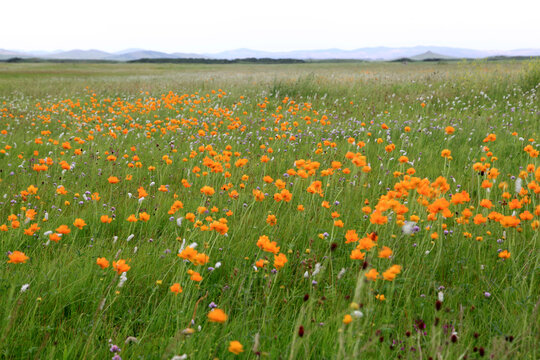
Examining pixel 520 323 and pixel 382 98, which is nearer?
pixel 520 323

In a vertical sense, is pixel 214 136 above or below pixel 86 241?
above

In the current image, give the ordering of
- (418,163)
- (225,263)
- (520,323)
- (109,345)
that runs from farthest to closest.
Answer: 1. (418,163)
2. (225,263)
3. (520,323)
4. (109,345)

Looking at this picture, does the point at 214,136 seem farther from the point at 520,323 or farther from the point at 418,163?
the point at 520,323

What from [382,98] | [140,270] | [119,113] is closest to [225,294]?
[140,270]

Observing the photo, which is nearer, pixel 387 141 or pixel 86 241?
pixel 86 241

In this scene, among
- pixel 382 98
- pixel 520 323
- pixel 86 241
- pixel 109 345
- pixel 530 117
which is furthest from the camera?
pixel 382 98

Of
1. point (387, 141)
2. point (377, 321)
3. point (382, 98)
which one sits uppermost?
point (382, 98)

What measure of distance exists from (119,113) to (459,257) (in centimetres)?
811

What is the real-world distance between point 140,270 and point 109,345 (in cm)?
73

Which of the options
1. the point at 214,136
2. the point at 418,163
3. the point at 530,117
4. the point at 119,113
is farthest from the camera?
the point at 119,113

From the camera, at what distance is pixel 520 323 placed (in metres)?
2.04

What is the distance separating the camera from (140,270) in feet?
8.27

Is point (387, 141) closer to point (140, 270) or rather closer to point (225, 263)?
point (225, 263)

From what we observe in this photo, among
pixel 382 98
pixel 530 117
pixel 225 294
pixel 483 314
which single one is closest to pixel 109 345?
pixel 225 294
